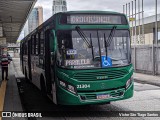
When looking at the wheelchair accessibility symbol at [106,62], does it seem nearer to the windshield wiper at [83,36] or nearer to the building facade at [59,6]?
the windshield wiper at [83,36]

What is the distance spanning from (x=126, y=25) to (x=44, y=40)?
2740mm

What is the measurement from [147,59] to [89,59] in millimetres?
12526

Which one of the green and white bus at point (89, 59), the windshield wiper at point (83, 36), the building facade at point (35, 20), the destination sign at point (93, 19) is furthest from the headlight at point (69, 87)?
the building facade at point (35, 20)

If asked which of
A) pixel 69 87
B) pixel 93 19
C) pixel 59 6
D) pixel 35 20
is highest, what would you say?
pixel 59 6

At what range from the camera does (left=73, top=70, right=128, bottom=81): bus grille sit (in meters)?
7.50

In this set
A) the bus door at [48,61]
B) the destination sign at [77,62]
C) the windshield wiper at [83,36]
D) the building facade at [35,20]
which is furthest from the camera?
the building facade at [35,20]

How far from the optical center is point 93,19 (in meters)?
8.09

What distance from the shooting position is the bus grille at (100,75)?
750 centimetres

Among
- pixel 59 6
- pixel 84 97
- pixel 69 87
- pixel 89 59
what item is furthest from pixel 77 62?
pixel 59 6

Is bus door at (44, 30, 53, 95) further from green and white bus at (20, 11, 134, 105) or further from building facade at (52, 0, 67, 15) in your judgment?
building facade at (52, 0, 67, 15)

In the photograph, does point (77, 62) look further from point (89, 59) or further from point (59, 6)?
point (59, 6)

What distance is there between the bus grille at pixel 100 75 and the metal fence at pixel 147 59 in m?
10.9

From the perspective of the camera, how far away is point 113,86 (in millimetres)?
7785

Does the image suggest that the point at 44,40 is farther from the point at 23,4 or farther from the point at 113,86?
the point at 23,4
